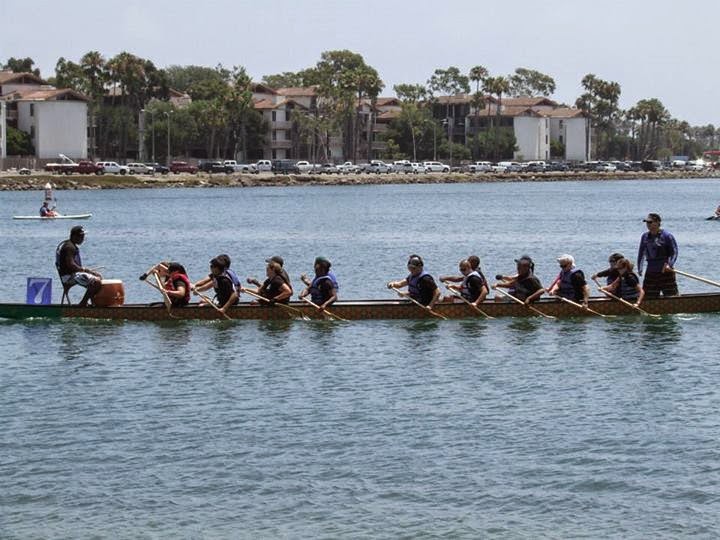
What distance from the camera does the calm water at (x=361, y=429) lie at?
1834 centimetres

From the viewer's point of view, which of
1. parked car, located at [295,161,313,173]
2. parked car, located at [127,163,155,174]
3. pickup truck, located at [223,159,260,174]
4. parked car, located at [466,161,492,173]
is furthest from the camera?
parked car, located at [466,161,492,173]

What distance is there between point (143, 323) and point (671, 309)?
490 inches

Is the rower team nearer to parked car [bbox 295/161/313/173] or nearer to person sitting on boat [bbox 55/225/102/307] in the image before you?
person sitting on boat [bbox 55/225/102/307]

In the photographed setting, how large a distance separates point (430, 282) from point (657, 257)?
5220 millimetres

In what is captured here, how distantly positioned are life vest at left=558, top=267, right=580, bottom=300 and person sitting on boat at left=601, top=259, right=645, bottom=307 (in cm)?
71

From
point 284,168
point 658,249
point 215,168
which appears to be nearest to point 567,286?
point 658,249

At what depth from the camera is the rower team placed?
32531 mm

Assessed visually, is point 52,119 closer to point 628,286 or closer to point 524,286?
point 524,286

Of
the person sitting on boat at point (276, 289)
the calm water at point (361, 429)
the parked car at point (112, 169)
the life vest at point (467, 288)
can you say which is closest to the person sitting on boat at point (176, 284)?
the calm water at point (361, 429)

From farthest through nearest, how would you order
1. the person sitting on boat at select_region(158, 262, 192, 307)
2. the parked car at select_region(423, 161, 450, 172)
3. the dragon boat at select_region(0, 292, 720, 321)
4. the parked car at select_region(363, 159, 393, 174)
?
the parked car at select_region(423, 161, 450, 172) < the parked car at select_region(363, 159, 393, 174) < the dragon boat at select_region(0, 292, 720, 321) < the person sitting on boat at select_region(158, 262, 192, 307)

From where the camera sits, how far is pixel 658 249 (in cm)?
3231

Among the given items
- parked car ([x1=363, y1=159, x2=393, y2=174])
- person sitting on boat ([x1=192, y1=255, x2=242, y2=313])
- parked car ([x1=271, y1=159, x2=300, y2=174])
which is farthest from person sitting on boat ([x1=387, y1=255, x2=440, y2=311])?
parked car ([x1=363, y1=159, x2=393, y2=174])

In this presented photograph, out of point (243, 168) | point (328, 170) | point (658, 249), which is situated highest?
point (243, 168)

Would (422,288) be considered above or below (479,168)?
below
